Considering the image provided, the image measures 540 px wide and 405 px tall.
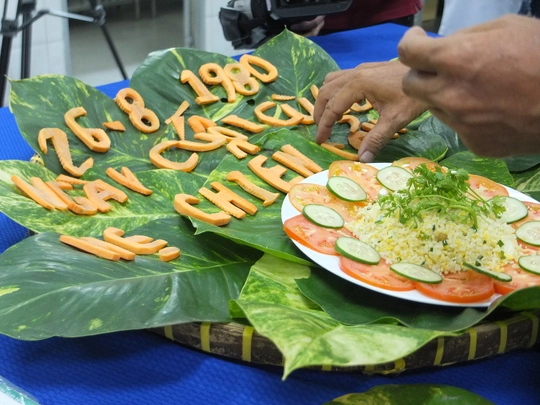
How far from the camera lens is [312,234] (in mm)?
917

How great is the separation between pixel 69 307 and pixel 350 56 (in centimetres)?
150

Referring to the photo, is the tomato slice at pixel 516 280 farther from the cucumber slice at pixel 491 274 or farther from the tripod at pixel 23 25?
the tripod at pixel 23 25

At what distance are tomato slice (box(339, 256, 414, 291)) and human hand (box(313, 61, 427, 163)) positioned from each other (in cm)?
42

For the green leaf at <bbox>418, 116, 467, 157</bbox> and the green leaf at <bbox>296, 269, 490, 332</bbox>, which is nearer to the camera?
the green leaf at <bbox>296, 269, 490, 332</bbox>

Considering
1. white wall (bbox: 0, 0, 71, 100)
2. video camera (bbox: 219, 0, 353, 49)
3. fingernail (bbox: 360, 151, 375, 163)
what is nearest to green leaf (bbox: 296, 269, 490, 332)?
fingernail (bbox: 360, 151, 375, 163)

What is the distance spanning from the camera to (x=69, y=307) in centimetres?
80

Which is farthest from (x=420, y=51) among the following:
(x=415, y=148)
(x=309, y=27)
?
(x=309, y=27)

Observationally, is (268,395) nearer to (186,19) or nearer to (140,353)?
(140,353)

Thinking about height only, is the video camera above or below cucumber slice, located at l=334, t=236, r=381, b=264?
above

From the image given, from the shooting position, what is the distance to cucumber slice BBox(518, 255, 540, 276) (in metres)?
0.86

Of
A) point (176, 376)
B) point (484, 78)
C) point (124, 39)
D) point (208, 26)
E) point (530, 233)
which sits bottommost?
point (124, 39)

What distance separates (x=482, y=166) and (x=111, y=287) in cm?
74

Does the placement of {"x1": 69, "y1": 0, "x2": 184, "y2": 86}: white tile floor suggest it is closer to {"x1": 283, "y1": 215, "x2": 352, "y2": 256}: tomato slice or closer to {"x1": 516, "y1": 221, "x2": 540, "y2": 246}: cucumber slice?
{"x1": 283, "y1": 215, "x2": 352, "y2": 256}: tomato slice

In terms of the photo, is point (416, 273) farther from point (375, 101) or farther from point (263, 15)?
point (263, 15)
